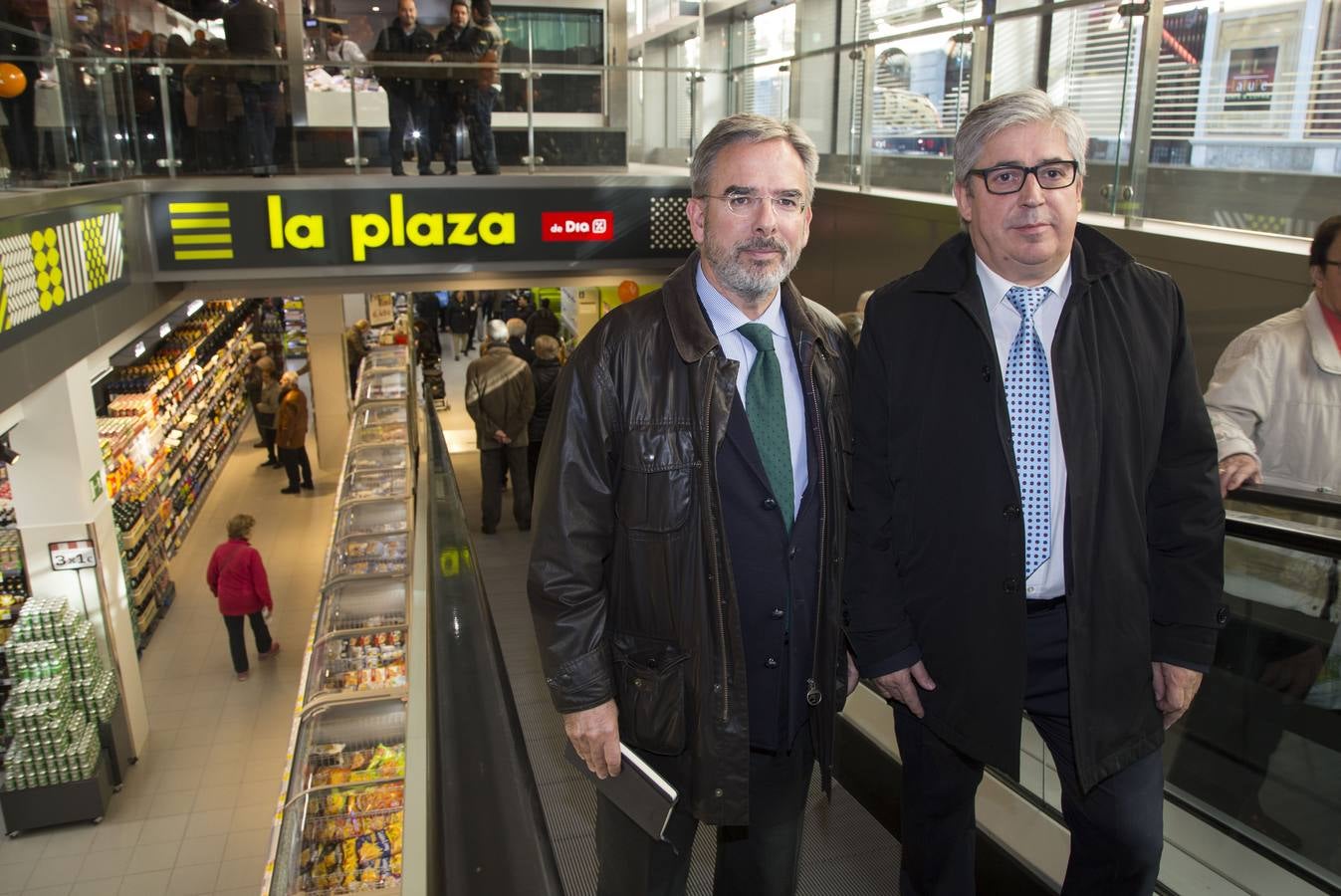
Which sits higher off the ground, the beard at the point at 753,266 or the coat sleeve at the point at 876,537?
the beard at the point at 753,266

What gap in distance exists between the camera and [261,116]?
866 centimetres

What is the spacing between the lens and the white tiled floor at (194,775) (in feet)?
20.4

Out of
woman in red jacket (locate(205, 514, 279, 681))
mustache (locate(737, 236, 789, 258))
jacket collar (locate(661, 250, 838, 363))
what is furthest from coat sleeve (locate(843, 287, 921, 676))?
woman in red jacket (locate(205, 514, 279, 681))

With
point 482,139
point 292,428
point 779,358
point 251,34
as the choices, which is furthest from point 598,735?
point 292,428

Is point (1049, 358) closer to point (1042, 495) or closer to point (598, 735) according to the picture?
point (1042, 495)

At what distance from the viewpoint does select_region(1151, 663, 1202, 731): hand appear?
1837 millimetres

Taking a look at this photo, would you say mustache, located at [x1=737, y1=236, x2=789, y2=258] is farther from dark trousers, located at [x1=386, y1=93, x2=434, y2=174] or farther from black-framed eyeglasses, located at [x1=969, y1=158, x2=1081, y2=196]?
dark trousers, located at [x1=386, y1=93, x2=434, y2=174]

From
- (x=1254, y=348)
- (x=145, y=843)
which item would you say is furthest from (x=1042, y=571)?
(x=145, y=843)

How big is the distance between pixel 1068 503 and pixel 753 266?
689 mm

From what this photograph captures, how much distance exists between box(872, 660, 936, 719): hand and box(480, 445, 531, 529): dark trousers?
6.49 metres

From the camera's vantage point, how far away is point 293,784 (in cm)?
361

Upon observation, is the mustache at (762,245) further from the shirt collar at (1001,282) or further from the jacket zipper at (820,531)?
the shirt collar at (1001,282)

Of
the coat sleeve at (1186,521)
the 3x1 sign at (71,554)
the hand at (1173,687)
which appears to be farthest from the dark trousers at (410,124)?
the hand at (1173,687)

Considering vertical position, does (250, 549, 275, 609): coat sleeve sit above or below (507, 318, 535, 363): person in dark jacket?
below
